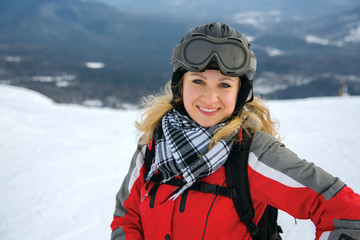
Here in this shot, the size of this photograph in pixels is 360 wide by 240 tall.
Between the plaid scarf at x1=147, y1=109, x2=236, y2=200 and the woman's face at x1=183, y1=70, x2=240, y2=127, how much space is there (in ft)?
0.15

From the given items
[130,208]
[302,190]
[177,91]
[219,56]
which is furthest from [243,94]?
[130,208]

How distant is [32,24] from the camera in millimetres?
144125

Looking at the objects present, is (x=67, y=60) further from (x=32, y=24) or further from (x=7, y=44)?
(x=32, y=24)

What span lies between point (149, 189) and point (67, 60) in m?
105

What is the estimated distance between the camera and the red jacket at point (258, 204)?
821 mm

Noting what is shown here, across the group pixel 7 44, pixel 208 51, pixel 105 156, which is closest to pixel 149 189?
pixel 208 51

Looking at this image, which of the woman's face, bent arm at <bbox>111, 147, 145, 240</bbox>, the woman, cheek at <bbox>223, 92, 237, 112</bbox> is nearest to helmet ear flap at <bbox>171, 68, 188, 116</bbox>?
the woman

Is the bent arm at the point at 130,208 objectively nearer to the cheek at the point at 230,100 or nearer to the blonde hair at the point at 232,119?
the blonde hair at the point at 232,119

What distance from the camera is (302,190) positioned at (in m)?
0.88

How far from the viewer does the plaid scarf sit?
1.05 metres

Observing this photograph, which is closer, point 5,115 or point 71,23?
point 5,115

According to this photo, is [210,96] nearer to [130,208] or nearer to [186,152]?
[186,152]

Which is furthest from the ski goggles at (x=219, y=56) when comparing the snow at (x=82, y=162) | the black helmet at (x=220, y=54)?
the snow at (x=82, y=162)

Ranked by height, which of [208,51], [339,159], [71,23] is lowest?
[339,159]
